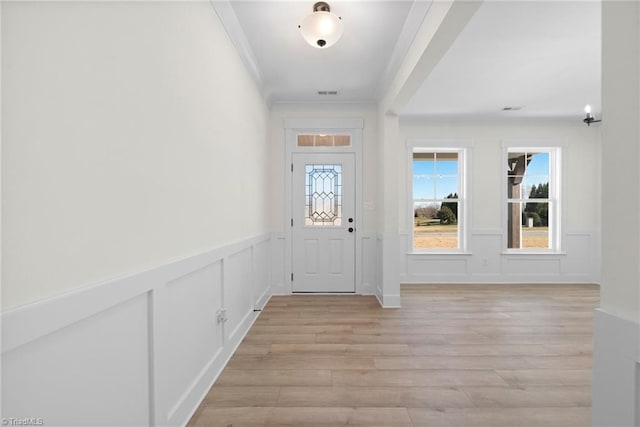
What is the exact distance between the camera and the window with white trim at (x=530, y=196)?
18.0 ft

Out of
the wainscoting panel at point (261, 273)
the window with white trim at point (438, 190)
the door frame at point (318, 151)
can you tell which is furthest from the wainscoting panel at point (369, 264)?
the wainscoting panel at point (261, 273)

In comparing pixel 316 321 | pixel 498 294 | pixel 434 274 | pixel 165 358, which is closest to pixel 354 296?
pixel 316 321

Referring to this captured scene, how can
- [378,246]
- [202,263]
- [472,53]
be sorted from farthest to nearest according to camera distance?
[378,246], [472,53], [202,263]

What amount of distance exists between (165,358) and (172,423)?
0.37m

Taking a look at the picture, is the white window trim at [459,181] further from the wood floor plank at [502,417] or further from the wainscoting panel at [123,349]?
the wainscoting panel at [123,349]

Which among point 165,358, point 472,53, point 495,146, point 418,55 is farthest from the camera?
point 495,146

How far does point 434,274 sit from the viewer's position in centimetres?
536

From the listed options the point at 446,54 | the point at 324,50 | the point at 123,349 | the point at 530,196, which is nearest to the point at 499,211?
the point at 530,196

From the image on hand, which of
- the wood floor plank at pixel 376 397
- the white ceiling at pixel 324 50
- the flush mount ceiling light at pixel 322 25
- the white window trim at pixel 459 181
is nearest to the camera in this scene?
the wood floor plank at pixel 376 397

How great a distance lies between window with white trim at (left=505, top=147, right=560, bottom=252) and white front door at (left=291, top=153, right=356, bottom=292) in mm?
3031

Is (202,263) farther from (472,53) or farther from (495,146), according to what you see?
(495,146)

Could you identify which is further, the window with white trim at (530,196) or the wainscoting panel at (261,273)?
the window with white trim at (530,196)

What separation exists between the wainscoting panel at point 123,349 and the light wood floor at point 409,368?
324 millimetres

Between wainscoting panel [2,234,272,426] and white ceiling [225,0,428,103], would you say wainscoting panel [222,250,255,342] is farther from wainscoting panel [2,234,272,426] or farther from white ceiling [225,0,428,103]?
white ceiling [225,0,428,103]
